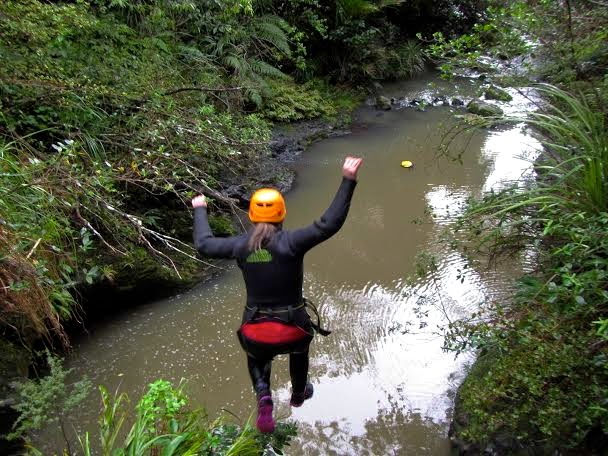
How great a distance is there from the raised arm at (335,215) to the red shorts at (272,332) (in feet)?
1.54

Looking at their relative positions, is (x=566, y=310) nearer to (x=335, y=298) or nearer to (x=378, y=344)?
Result: (x=378, y=344)

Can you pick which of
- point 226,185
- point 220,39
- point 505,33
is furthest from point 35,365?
point 220,39

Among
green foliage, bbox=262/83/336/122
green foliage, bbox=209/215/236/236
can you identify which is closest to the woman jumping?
green foliage, bbox=209/215/236/236

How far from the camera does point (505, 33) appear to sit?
3514 mm

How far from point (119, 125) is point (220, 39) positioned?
3513 millimetres

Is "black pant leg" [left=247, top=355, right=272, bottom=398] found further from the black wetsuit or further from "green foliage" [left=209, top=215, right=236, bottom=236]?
"green foliage" [left=209, top=215, right=236, bottom=236]

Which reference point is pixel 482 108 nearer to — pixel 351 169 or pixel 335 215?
pixel 351 169

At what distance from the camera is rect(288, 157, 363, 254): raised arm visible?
90.2 inches

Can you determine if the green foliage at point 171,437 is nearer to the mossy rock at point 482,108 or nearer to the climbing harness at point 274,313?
the climbing harness at point 274,313

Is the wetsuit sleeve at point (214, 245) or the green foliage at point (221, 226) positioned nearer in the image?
the wetsuit sleeve at point (214, 245)

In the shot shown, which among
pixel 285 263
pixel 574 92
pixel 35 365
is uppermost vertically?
pixel 574 92

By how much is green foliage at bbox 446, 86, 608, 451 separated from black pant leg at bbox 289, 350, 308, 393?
905mm

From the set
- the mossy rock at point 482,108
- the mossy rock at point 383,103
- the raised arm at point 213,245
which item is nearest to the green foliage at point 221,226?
the raised arm at point 213,245

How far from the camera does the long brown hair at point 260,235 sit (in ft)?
8.05
